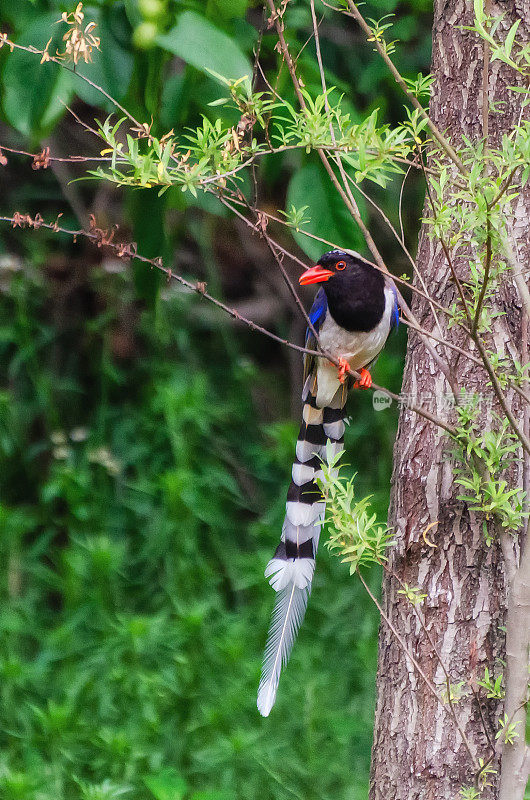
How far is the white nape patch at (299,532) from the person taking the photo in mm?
2854

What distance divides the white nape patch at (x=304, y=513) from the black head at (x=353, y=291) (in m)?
0.56

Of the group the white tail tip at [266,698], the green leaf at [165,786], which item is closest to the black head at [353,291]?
the white tail tip at [266,698]

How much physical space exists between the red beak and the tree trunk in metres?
0.41

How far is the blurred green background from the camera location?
2766 mm

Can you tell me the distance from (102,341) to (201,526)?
4.02ft

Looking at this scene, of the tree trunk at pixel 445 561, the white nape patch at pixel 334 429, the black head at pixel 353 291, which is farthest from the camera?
the white nape patch at pixel 334 429

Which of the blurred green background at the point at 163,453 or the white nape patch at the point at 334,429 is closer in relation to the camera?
the blurred green background at the point at 163,453

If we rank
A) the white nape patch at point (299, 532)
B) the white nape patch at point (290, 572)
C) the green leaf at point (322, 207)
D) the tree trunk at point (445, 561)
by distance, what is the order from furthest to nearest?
1. the white nape patch at point (299, 532)
2. the white nape patch at point (290, 572)
3. the green leaf at point (322, 207)
4. the tree trunk at point (445, 561)

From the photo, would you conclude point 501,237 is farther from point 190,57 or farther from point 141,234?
point 141,234

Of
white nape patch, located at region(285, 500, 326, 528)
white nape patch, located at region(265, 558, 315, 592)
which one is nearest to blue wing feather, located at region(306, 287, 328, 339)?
white nape patch, located at region(285, 500, 326, 528)

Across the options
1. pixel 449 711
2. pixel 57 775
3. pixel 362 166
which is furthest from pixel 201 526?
A: pixel 362 166

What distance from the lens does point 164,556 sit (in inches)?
178

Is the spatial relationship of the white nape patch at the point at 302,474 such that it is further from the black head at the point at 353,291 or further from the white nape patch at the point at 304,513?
the black head at the point at 353,291

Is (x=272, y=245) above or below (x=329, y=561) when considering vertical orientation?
above
